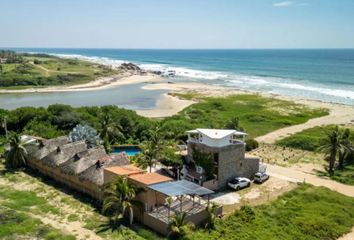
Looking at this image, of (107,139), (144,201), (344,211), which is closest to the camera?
(144,201)

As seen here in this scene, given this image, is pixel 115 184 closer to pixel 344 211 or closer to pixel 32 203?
pixel 32 203

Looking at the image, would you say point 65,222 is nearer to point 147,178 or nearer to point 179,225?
point 147,178

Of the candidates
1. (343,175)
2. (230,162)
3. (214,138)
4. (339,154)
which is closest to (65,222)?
(214,138)

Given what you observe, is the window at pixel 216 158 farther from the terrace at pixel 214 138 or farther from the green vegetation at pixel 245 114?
the green vegetation at pixel 245 114

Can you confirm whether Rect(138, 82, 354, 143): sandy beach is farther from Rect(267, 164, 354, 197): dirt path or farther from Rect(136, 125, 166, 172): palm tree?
Rect(136, 125, 166, 172): palm tree

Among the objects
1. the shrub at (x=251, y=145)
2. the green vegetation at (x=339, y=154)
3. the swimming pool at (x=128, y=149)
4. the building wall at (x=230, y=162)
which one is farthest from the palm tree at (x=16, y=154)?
the green vegetation at (x=339, y=154)

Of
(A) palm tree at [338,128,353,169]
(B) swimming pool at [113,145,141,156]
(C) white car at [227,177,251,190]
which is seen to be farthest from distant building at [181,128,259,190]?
(B) swimming pool at [113,145,141,156]

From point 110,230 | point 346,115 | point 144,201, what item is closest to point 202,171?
point 144,201
